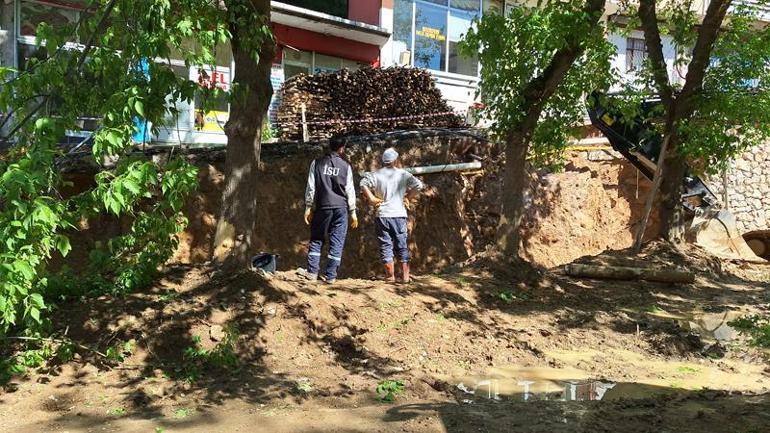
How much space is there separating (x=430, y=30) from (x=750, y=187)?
400 inches

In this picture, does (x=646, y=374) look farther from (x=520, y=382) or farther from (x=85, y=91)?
(x=85, y=91)

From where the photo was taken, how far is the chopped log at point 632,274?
9867 millimetres

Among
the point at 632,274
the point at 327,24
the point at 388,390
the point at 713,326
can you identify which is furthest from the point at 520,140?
the point at 327,24

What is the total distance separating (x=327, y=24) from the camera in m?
17.2

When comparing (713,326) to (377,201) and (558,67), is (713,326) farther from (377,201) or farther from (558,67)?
(377,201)

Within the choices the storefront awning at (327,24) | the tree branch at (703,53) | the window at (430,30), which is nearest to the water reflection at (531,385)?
the tree branch at (703,53)

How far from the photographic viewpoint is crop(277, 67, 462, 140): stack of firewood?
14.5 m

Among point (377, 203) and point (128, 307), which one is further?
point (377, 203)

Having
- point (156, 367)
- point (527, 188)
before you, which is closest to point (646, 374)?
point (156, 367)

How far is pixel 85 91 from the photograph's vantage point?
5.49 meters

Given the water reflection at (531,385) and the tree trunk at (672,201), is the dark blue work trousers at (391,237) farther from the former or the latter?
the tree trunk at (672,201)

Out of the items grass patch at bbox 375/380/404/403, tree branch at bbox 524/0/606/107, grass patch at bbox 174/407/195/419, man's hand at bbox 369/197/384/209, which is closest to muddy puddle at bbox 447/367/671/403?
grass patch at bbox 375/380/404/403

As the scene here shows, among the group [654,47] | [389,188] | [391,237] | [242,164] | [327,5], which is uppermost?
[327,5]

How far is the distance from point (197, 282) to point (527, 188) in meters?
8.31
